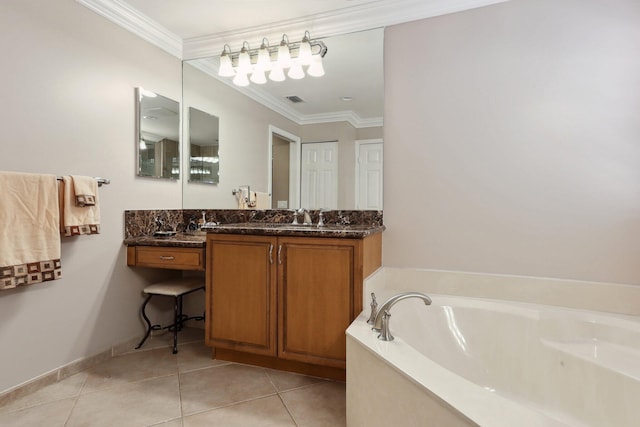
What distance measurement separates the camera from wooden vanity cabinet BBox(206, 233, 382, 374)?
1.87m

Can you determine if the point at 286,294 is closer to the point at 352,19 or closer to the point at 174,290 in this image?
the point at 174,290

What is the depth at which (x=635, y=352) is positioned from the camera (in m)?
1.53

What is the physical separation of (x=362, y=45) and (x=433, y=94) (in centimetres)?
62

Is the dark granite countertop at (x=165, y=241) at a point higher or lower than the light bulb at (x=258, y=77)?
lower

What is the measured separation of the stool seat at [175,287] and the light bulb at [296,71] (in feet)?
5.54

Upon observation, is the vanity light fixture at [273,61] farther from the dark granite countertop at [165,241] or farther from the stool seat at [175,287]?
the stool seat at [175,287]

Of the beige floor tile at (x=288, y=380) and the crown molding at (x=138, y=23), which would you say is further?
the crown molding at (x=138, y=23)

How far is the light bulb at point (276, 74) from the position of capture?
2.52 meters

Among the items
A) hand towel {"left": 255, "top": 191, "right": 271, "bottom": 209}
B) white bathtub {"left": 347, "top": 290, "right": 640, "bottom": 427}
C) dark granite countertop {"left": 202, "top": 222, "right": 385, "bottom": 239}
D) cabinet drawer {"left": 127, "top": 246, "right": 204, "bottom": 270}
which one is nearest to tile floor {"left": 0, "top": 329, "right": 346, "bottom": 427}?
white bathtub {"left": 347, "top": 290, "right": 640, "bottom": 427}

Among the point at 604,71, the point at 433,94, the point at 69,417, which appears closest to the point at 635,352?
the point at 604,71

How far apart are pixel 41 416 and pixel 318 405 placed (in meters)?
1.35

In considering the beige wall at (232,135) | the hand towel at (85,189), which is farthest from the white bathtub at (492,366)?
the hand towel at (85,189)

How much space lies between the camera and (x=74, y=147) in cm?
202

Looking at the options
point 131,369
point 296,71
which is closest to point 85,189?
point 131,369
